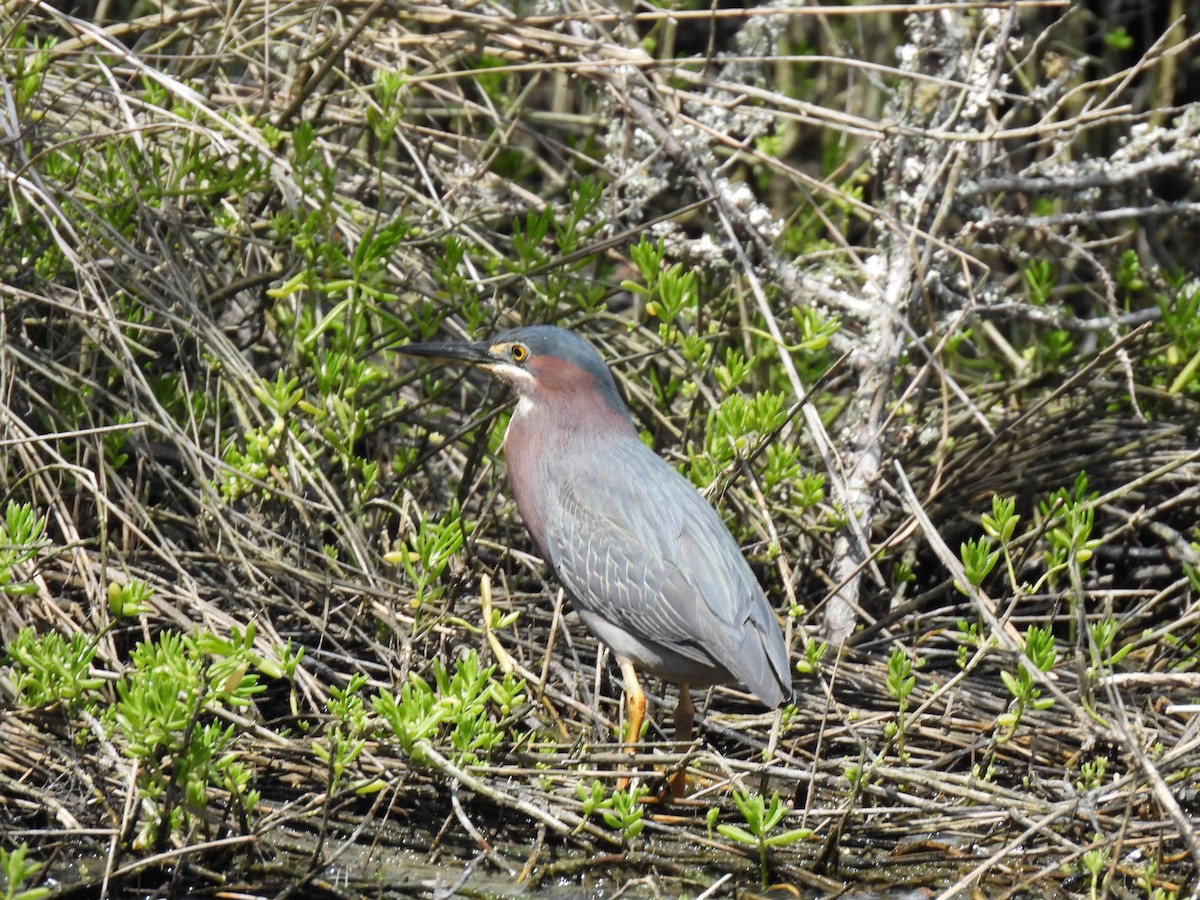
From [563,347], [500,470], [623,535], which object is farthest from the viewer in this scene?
[500,470]

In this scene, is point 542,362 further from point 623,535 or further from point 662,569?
point 662,569

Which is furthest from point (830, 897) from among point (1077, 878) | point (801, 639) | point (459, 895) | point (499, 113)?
point (499, 113)

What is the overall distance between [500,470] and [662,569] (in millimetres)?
1043

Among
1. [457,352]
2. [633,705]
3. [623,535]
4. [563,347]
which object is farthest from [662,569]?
[457,352]

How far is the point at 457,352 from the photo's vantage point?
446cm

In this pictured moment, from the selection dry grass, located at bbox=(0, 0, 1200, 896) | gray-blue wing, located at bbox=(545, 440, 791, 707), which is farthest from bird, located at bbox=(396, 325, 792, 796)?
dry grass, located at bbox=(0, 0, 1200, 896)

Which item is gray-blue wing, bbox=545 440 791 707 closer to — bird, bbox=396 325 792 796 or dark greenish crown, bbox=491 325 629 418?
bird, bbox=396 325 792 796

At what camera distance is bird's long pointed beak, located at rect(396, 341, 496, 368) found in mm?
4402

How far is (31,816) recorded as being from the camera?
135 inches

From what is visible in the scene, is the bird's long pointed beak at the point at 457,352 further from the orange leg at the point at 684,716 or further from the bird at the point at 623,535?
A: the orange leg at the point at 684,716

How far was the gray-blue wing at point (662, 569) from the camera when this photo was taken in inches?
152

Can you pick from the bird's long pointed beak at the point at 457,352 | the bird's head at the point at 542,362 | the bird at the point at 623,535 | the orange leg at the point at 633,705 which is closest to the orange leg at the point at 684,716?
the bird at the point at 623,535

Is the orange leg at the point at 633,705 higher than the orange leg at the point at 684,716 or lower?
higher

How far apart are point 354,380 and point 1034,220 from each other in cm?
240
